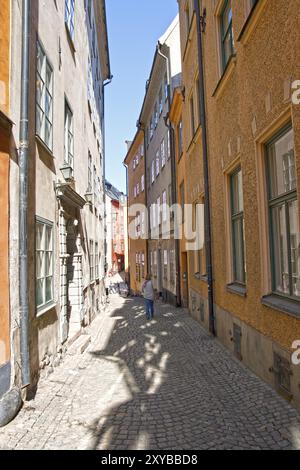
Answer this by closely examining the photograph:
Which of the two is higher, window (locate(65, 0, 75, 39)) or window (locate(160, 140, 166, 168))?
window (locate(65, 0, 75, 39))

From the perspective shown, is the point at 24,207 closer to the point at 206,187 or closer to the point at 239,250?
the point at 239,250

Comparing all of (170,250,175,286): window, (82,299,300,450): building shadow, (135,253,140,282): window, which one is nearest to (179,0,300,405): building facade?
(82,299,300,450): building shadow

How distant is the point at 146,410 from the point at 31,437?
134 cm

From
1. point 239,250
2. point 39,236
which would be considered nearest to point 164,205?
point 239,250

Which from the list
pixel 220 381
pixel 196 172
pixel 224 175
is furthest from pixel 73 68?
pixel 220 381

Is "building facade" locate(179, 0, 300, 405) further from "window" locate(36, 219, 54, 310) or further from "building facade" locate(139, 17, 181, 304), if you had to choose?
"building facade" locate(139, 17, 181, 304)

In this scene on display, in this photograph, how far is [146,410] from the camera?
177 inches

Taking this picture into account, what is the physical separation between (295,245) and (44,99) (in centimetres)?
501

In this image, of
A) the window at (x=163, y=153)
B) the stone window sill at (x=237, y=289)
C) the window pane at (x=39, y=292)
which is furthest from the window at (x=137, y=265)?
the window pane at (x=39, y=292)

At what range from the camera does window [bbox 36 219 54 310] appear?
6055mm

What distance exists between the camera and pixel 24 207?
494 centimetres

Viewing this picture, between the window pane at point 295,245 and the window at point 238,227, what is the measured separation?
6.72ft

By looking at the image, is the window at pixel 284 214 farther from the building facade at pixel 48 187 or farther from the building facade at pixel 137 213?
the building facade at pixel 137 213

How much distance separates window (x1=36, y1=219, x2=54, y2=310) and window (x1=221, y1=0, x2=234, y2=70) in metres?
4.67
